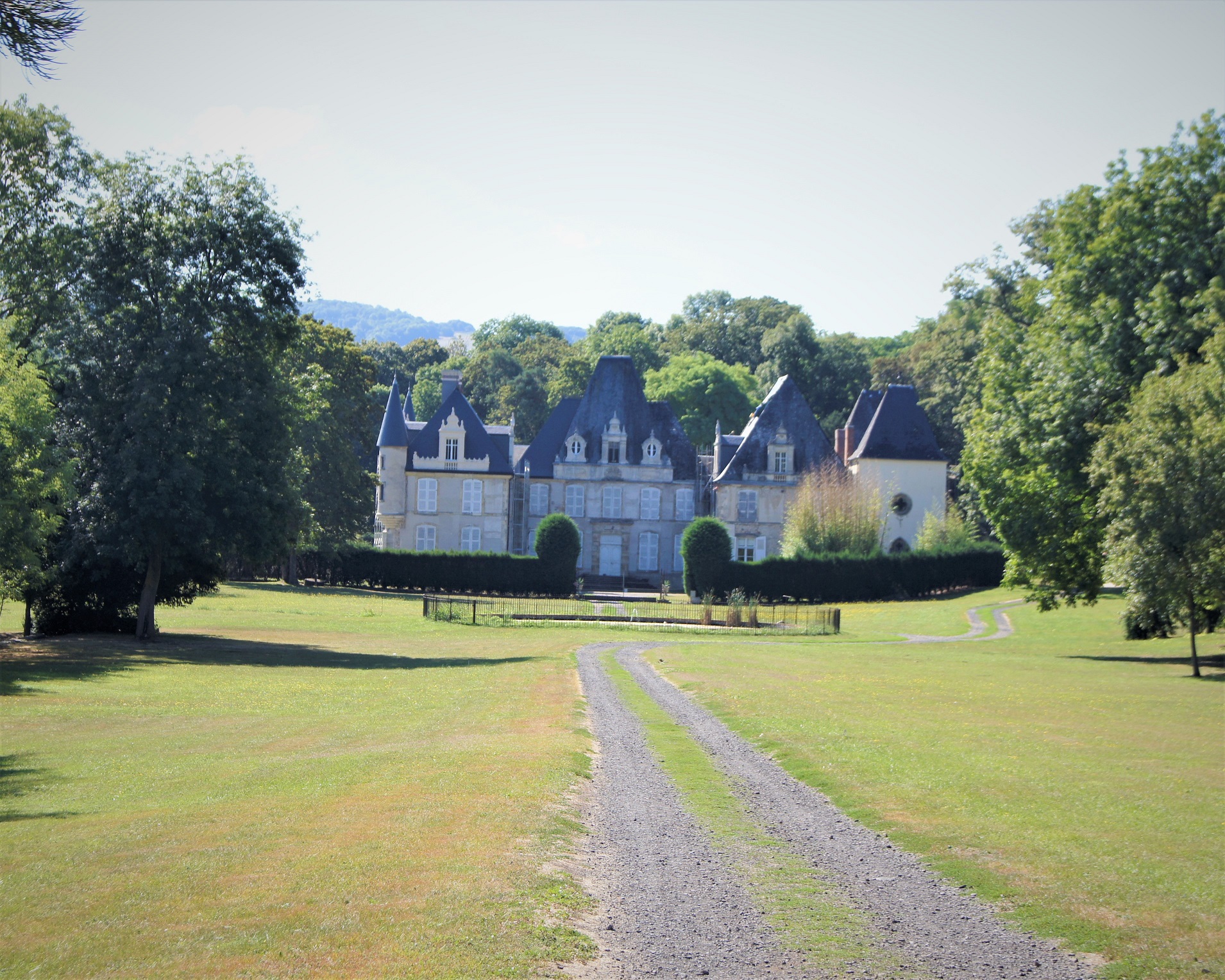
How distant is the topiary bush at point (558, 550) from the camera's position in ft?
200

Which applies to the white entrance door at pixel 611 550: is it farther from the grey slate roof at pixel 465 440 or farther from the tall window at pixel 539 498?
the grey slate roof at pixel 465 440

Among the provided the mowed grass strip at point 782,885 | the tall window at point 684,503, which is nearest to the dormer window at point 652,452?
the tall window at point 684,503

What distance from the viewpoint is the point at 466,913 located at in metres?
8.73

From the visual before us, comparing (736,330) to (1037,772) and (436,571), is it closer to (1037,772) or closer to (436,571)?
(436,571)

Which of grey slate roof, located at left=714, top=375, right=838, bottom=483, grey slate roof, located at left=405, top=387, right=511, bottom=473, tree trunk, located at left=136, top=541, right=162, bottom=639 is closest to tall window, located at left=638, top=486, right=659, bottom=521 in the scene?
Result: grey slate roof, located at left=714, top=375, right=838, bottom=483

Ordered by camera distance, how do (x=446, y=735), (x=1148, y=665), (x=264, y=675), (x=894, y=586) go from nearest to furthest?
(x=446, y=735), (x=264, y=675), (x=1148, y=665), (x=894, y=586)

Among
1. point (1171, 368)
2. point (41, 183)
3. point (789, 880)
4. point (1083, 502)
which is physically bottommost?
point (789, 880)

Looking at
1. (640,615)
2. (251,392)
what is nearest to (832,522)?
(640,615)

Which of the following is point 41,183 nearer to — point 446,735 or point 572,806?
point 446,735

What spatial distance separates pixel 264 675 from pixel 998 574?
50933mm

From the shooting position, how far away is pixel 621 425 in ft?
239

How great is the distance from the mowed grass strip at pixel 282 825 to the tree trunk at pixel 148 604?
8.30 meters

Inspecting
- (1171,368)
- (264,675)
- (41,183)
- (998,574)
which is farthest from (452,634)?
(998,574)

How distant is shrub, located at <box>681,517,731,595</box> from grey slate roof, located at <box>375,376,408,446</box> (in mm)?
20712
